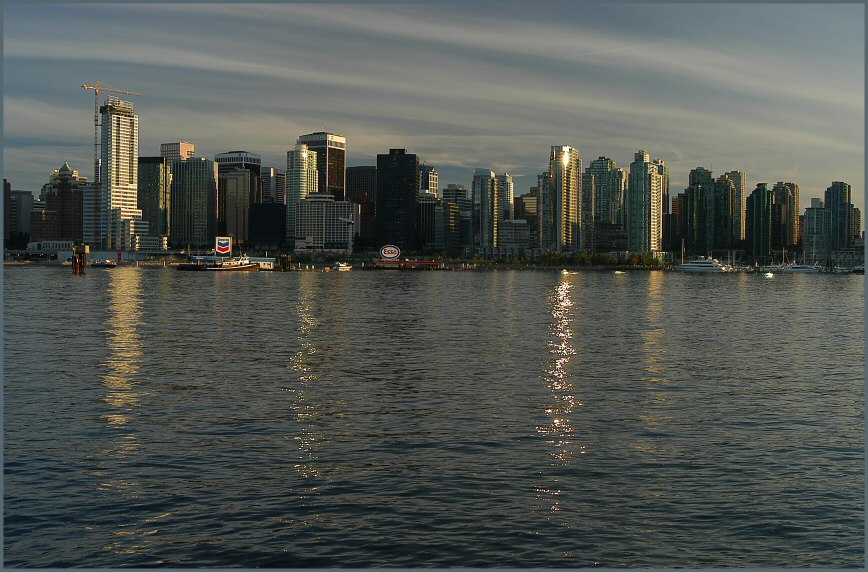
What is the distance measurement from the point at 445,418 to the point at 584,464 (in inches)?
358

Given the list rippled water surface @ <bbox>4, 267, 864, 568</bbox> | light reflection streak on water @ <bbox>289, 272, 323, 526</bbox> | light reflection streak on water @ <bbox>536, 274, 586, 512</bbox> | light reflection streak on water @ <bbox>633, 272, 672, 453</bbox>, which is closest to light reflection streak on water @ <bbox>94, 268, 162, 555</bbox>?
rippled water surface @ <bbox>4, 267, 864, 568</bbox>

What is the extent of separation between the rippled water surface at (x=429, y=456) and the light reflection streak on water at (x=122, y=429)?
0.13 meters

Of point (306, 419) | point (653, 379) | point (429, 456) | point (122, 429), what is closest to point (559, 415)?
point (429, 456)

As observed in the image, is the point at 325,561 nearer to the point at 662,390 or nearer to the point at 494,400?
the point at 494,400

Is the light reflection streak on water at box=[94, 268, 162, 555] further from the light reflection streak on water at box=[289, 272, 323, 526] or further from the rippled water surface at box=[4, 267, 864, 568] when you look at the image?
the light reflection streak on water at box=[289, 272, 323, 526]

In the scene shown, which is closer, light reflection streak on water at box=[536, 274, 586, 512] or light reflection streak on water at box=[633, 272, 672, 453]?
light reflection streak on water at box=[536, 274, 586, 512]

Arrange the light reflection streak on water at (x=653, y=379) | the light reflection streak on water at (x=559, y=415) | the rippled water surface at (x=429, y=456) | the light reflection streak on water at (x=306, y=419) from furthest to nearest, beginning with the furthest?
1. the light reflection streak on water at (x=653, y=379)
2. the light reflection streak on water at (x=306, y=419)
3. the light reflection streak on water at (x=559, y=415)
4. the rippled water surface at (x=429, y=456)

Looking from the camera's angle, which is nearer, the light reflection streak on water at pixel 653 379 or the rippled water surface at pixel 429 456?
the rippled water surface at pixel 429 456

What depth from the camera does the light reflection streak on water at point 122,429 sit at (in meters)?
24.2

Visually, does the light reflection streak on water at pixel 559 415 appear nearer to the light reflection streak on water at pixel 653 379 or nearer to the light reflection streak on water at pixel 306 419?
the light reflection streak on water at pixel 653 379

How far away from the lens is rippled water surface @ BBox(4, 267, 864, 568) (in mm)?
23781

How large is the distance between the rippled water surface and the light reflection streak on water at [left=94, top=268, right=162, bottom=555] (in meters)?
0.13

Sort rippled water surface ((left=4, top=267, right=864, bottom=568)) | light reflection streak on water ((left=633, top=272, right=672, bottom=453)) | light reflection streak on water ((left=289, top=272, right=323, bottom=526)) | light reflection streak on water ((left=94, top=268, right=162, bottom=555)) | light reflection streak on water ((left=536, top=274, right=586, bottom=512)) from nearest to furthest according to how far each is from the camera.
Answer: rippled water surface ((left=4, top=267, right=864, bottom=568)), light reflection streak on water ((left=94, top=268, right=162, bottom=555)), light reflection streak on water ((left=536, top=274, right=586, bottom=512)), light reflection streak on water ((left=289, top=272, right=323, bottom=526)), light reflection streak on water ((left=633, top=272, right=672, bottom=453))

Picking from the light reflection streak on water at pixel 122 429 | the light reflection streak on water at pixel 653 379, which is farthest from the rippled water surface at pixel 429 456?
the light reflection streak on water at pixel 653 379
